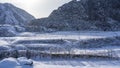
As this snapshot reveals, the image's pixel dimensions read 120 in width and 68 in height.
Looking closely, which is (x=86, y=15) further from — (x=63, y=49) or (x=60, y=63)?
(x=60, y=63)

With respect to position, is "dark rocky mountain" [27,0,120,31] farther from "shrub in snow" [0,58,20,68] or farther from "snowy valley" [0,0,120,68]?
"shrub in snow" [0,58,20,68]

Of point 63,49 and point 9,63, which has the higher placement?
point 9,63

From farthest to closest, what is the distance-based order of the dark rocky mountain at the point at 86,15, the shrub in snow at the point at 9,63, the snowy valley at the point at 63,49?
1. the dark rocky mountain at the point at 86,15
2. the snowy valley at the point at 63,49
3. the shrub in snow at the point at 9,63

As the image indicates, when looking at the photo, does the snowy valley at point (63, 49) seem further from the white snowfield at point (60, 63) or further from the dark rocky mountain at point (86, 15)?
the dark rocky mountain at point (86, 15)

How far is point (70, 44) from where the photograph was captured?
39.6m

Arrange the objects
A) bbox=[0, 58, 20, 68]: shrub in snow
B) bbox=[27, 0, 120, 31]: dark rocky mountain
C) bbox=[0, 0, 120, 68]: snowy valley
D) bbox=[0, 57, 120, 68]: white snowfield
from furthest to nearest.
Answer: bbox=[27, 0, 120, 31]: dark rocky mountain → bbox=[0, 0, 120, 68]: snowy valley → bbox=[0, 57, 120, 68]: white snowfield → bbox=[0, 58, 20, 68]: shrub in snow

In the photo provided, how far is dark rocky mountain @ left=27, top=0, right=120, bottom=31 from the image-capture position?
257ft

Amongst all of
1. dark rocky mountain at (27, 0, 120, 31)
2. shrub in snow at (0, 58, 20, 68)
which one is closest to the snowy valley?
shrub in snow at (0, 58, 20, 68)

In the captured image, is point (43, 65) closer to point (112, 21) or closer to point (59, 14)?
point (112, 21)

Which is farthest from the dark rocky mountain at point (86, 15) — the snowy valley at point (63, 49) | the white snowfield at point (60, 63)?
the white snowfield at point (60, 63)

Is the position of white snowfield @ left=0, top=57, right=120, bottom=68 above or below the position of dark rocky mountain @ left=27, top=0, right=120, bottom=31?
below

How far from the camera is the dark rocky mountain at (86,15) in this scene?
7831 centimetres

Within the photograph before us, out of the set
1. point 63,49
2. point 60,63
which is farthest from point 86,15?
point 60,63

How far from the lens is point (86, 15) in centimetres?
9275
